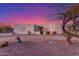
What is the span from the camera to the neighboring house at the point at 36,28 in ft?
9.06

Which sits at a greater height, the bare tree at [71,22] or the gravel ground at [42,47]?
the bare tree at [71,22]

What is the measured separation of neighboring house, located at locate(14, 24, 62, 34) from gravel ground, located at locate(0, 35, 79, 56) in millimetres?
48

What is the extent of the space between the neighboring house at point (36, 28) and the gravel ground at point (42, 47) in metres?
0.05

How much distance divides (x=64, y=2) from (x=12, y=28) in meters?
0.55

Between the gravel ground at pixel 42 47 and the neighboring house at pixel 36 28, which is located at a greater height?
the neighboring house at pixel 36 28

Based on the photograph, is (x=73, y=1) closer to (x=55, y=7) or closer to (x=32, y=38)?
(x=55, y=7)

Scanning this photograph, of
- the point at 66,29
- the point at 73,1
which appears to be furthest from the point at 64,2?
the point at 66,29

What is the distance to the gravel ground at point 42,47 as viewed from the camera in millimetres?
2742

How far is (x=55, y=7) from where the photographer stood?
2.74 m

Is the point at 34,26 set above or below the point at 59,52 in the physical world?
above

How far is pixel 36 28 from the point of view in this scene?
9.07 feet

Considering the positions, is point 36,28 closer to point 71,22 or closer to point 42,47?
point 42,47

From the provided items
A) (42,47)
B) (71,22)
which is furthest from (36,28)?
(71,22)

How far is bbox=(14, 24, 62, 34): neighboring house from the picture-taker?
9.06ft
